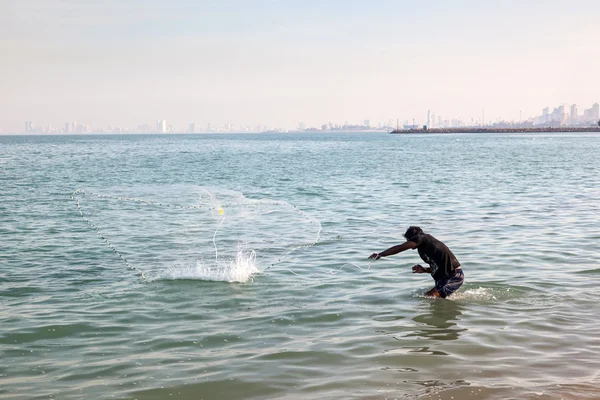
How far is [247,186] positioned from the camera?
41031 mm

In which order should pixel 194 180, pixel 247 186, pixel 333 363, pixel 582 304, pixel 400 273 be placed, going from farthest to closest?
1. pixel 194 180
2. pixel 247 186
3. pixel 400 273
4. pixel 582 304
5. pixel 333 363

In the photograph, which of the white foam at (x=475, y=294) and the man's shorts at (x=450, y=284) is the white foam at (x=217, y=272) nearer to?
the man's shorts at (x=450, y=284)

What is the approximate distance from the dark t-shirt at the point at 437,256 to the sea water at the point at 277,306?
2.05 ft

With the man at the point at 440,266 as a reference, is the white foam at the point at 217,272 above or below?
below

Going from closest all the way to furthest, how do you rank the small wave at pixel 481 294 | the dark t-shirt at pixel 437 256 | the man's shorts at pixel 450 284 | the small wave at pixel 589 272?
the dark t-shirt at pixel 437 256
the man's shorts at pixel 450 284
the small wave at pixel 481 294
the small wave at pixel 589 272

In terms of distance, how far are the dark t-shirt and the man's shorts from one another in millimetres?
77

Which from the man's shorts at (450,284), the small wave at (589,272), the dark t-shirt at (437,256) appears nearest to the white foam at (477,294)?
the man's shorts at (450,284)

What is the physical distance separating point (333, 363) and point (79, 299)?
232 inches

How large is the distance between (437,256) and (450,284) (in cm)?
62

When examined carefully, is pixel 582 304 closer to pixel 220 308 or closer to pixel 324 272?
pixel 324 272

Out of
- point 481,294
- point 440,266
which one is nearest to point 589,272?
point 481,294

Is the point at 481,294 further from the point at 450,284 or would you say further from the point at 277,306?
the point at 277,306

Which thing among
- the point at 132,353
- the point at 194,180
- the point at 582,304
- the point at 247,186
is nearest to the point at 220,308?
the point at 132,353

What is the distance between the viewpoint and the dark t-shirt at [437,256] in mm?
11578
